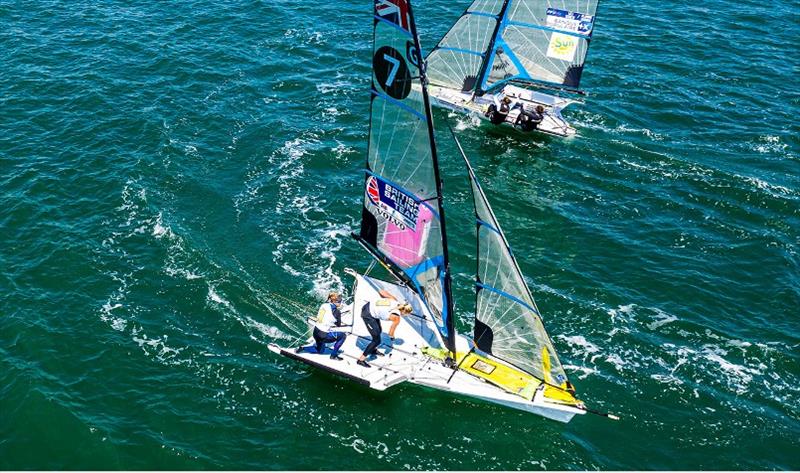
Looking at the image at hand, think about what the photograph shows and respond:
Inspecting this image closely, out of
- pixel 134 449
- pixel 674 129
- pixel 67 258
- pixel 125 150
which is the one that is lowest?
pixel 134 449

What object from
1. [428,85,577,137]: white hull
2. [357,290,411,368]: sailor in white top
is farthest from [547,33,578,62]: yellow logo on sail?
[357,290,411,368]: sailor in white top

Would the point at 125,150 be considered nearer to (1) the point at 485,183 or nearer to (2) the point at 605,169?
(1) the point at 485,183

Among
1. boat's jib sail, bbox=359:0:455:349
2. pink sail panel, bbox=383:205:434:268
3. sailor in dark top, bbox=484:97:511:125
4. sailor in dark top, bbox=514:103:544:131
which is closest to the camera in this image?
boat's jib sail, bbox=359:0:455:349

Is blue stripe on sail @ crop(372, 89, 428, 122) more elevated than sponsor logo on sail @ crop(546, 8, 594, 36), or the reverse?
sponsor logo on sail @ crop(546, 8, 594, 36)

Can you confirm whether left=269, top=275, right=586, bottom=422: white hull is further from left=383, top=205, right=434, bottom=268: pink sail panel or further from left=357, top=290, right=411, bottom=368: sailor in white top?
left=383, top=205, right=434, bottom=268: pink sail panel

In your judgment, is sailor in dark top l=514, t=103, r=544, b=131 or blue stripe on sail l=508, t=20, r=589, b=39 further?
blue stripe on sail l=508, t=20, r=589, b=39

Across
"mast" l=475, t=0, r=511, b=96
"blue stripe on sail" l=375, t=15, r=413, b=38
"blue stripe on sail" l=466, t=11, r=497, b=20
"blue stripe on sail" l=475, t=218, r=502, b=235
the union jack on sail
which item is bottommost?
"blue stripe on sail" l=475, t=218, r=502, b=235

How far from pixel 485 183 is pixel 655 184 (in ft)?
37.8

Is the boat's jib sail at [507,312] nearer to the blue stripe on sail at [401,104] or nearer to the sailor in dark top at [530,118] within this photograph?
the blue stripe on sail at [401,104]

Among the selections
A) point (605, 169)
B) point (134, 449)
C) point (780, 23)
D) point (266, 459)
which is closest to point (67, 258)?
point (134, 449)

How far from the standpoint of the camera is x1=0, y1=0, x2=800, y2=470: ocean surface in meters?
33.9

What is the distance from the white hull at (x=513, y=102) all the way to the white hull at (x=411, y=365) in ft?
76.8

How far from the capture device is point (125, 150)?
52.2 meters

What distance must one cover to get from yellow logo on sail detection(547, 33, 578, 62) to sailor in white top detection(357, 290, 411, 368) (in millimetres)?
29854
